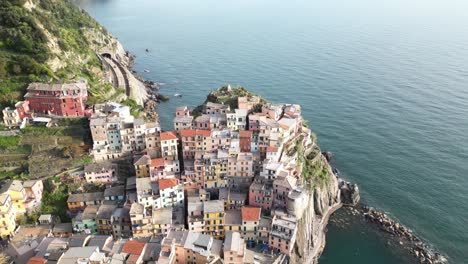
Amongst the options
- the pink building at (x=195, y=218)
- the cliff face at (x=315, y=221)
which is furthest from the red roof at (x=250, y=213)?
the cliff face at (x=315, y=221)

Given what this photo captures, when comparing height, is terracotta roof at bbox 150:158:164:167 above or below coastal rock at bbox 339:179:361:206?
above

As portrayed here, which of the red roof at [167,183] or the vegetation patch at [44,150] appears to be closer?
the red roof at [167,183]

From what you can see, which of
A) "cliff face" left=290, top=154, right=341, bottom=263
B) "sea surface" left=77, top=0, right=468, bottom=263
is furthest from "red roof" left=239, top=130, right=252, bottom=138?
"sea surface" left=77, top=0, right=468, bottom=263

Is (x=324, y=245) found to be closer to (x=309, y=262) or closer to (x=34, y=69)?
(x=309, y=262)

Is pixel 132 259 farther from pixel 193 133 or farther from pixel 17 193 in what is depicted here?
pixel 193 133

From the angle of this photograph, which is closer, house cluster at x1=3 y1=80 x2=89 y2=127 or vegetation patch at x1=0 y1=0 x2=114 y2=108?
house cluster at x1=3 y1=80 x2=89 y2=127

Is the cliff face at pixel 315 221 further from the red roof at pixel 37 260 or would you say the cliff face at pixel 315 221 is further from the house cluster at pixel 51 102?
the house cluster at pixel 51 102

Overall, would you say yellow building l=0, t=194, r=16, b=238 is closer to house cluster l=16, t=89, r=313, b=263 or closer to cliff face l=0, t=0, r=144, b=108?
house cluster l=16, t=89, r=313, b=263
